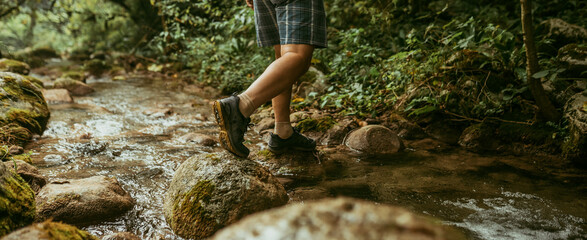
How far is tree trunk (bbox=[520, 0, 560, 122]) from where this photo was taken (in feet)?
9.01

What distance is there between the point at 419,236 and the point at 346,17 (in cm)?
601

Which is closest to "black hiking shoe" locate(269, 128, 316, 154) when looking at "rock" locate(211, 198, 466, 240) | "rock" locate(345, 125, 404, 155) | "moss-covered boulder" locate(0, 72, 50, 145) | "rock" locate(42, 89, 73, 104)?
"rock" locate(345, 125, 404, 155)

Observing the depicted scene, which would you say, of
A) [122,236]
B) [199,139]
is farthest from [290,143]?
[122,236]

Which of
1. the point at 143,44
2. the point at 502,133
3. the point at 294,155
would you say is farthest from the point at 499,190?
the point at 143,44

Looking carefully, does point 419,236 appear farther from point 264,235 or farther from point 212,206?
point 212,206

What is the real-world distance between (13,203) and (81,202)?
50cm

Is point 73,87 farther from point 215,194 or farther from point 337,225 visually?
point 337,225

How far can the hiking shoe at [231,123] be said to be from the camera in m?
2.08

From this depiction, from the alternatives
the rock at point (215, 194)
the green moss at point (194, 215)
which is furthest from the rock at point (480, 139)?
the green moss at point (194, 215)

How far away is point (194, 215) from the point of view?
1.88 meters

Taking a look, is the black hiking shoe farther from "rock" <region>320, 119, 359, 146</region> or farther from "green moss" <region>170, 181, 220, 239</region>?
"green moss" <region>170, 181, 220, 239</region>

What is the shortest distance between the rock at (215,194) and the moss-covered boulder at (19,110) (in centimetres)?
209

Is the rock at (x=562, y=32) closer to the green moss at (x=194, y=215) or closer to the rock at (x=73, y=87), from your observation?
the green moss at (x=194, y=215)

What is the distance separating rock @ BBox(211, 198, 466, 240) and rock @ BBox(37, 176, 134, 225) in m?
1.65
